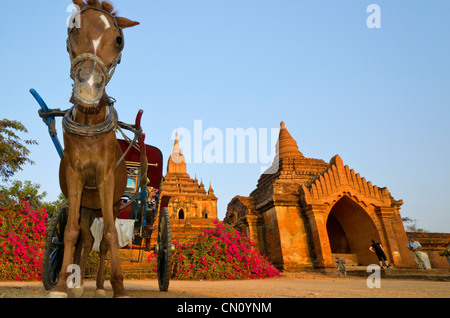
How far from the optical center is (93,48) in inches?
100

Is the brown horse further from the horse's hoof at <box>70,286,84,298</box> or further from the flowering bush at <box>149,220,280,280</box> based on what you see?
the flowering bush at <box>149,220,280,280</box>

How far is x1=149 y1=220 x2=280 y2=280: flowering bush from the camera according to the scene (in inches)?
350

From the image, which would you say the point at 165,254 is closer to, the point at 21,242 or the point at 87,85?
the point at 87,85

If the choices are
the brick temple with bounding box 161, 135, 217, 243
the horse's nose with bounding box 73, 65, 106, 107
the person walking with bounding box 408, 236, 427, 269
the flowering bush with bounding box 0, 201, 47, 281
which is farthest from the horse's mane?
the brick temple with bounding box 161, 135, 217, 243

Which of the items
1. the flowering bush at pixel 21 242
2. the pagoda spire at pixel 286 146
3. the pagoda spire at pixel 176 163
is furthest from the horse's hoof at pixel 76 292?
the pagoda spire at pixel 176 163

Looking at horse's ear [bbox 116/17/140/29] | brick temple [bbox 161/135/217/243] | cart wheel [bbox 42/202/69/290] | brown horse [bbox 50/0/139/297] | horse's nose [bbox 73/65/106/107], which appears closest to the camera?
horse's nose [bbox 73/65/106/107]

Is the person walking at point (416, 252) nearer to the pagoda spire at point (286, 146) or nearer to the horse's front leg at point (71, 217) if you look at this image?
the pagoda spire at point (286, 146)

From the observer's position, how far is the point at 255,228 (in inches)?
525

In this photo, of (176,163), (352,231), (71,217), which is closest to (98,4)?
(71,217)

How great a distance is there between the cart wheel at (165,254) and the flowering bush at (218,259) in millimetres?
4631

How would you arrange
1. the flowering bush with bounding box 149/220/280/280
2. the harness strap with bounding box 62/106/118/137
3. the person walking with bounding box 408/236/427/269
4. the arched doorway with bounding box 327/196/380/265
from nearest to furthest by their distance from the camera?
the harness strap with bounding box 62/106/118/137 < the flowering bush with bounding box 149/220/280/280 < the person walking with bounding box 408/236/427/269 < the arched doorway with bounding box 327/196/380/265

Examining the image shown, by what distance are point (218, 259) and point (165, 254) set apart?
18.0 ft

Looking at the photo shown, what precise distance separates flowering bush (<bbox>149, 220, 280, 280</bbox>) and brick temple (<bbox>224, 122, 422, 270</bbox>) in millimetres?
2117
